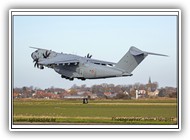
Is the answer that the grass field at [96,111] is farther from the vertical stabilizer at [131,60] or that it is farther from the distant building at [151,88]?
the vertical stabilizer at [131,60]

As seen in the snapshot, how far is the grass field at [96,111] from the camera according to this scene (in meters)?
11.0

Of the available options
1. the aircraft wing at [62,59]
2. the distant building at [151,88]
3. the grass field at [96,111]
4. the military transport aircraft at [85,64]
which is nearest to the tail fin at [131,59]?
the military transport aircraft at [85,64]

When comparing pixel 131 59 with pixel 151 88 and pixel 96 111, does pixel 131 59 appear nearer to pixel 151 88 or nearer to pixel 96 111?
pixel 151 88

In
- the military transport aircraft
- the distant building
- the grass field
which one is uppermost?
the military transport aircraft

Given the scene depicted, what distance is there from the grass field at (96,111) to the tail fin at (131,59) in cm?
56

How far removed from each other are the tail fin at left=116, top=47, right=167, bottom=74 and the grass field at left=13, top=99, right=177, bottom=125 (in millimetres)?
555

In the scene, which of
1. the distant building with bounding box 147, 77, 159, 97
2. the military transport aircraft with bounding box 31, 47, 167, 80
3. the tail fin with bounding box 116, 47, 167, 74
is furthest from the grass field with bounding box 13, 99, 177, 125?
the tail fin with bounding box 116, 47, 167, 74

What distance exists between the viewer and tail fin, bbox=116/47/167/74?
36.3ft

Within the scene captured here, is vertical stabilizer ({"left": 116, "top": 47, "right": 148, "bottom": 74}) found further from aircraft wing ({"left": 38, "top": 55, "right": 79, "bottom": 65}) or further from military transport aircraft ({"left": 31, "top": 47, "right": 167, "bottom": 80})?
aircraft wing ({"left": 38, "top": 55, "right": 79, "bottom": 65})

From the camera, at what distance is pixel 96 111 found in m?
11.1

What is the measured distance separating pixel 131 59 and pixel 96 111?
1.00 meters

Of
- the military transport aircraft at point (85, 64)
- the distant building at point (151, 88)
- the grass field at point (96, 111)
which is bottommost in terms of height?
the grass field at point (96, 111)

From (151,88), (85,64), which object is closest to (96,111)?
(85,64)

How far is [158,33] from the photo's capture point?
11109mm
